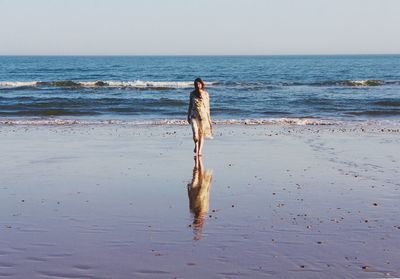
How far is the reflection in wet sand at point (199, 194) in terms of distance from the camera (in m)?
7.18

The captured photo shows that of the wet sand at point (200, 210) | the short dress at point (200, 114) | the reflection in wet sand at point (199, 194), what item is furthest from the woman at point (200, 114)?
the reflection in wet sand at point (199, 194)

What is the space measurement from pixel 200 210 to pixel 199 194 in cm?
99

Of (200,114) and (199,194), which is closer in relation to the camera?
(199,194)

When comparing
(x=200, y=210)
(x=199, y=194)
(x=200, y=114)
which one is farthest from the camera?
(x=200, y=114)

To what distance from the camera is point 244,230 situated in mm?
6789

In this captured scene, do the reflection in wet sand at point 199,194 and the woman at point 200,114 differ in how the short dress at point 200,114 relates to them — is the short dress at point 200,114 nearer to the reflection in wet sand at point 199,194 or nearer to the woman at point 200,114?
the woman at point 200,114

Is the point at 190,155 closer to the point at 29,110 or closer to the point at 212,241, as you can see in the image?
the point at 212,241

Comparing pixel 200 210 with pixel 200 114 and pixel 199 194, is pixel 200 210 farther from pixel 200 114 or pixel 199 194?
pixel 200 114

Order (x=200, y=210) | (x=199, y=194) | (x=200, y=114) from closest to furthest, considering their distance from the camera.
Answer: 1. (x=200, y=210)
2. (x=199, y=194)
3. (x=200, y=114)

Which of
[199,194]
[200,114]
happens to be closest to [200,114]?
[200,114]

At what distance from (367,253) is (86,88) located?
31700 millimetres

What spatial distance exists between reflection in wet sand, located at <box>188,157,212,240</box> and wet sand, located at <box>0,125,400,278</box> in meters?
0.02

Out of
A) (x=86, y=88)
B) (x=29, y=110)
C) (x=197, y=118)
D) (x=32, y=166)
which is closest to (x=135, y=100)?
(x=29, y=110)

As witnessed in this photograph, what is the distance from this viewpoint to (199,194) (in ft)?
28.5
